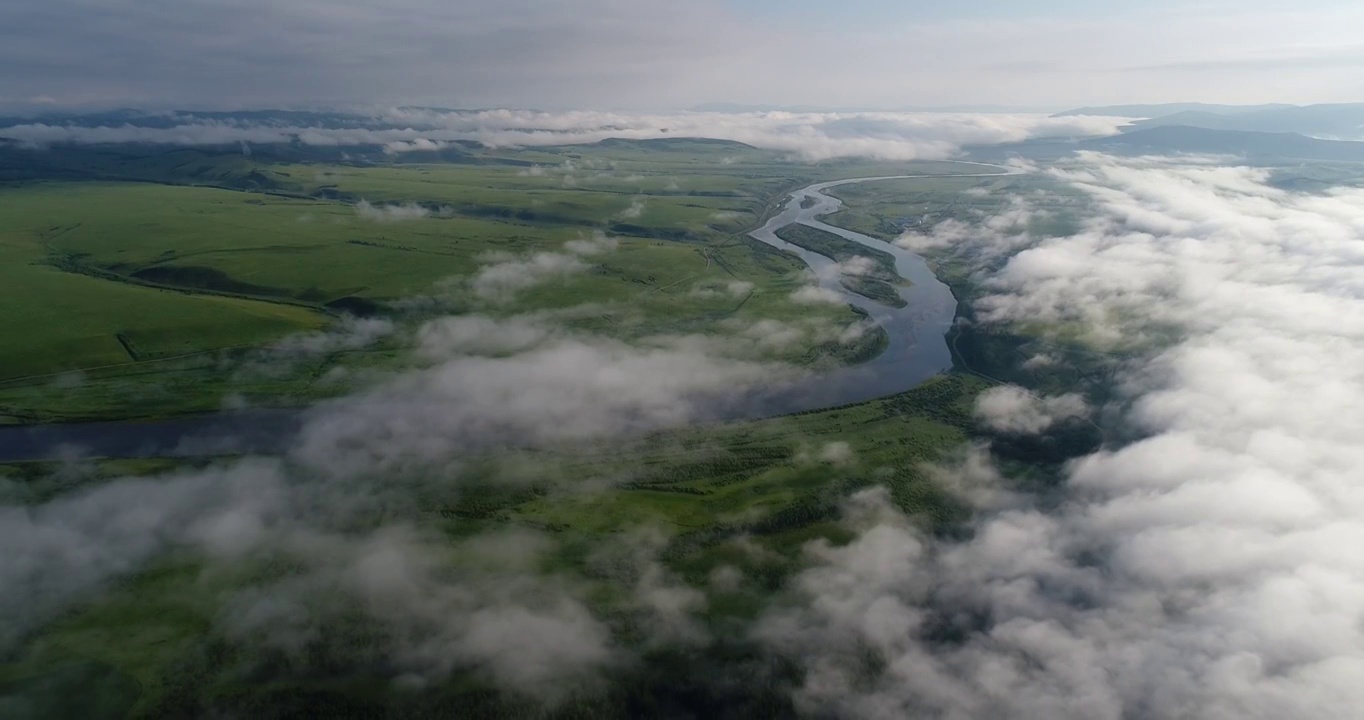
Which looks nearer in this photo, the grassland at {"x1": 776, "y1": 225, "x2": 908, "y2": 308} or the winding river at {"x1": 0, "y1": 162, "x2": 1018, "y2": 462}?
the winding river at {"x1": 0, "y1": 162, "x2": 1018, "y2": 462}

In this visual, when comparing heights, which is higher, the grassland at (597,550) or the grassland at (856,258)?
the grassland at (856,258)

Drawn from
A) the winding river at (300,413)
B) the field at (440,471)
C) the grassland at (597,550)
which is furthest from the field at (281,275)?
the grassland at (597,550)

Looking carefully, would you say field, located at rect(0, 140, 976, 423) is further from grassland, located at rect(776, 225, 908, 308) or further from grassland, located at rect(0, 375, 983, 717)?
grassland, located at rect(0, 375, 983, 717)

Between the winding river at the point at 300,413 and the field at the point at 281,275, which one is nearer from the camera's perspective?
the winding river at the point at 300,413

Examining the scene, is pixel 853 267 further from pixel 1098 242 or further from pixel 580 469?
pixel 580 469

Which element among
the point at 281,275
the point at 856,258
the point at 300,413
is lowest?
the point at 300,413

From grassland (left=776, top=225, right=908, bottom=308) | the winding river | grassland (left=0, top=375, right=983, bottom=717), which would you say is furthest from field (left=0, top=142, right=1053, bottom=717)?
the winding river

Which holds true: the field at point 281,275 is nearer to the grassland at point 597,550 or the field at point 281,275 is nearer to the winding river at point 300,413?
the winding river at point 300,413

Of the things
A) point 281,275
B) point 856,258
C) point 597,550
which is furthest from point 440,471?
point 856,258

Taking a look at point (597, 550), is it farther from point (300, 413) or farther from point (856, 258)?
point (856, 258)
